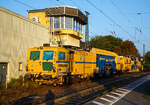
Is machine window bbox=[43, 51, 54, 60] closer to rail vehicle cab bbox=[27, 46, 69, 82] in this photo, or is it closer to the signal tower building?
rail vehicle cab bbox=[27, 46, 69, 82]

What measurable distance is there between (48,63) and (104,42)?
43366 mm

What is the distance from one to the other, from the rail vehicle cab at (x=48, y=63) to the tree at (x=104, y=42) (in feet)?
127

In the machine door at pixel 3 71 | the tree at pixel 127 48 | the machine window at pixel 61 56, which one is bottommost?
the machine door at pixel 3 71

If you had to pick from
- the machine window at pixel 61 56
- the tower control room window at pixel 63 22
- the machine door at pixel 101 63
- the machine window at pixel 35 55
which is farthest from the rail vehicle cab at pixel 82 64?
the tower control room window at pixel 63 22

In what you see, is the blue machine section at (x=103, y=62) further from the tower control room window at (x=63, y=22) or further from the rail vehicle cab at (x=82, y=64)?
the tower control room window at (x=63, y=22)

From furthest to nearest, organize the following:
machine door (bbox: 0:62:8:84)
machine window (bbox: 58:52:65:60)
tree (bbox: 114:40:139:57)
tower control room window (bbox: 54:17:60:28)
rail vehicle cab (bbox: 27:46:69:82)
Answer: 1. tree (bbox: 114:40:139:57)
2. tower control room window (bbox: 54:17:60:28)
3. machine door (bbox: 0:62:8:84)
4. machine window (bbox: 58:52:65:60)
5. rail vehicle cab (bbox: 27:46:69:82)

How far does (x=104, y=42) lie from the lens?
179ft

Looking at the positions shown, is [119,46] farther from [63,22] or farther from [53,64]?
[53,64]

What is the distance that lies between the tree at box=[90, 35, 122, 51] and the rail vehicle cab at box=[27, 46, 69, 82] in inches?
1521

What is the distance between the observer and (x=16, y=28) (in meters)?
15.6

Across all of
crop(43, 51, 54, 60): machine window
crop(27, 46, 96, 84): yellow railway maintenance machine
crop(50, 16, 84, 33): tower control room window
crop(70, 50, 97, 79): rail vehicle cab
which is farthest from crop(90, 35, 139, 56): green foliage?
crop(43, 51, 54, 60): machine window

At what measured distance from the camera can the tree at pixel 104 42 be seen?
52750mm

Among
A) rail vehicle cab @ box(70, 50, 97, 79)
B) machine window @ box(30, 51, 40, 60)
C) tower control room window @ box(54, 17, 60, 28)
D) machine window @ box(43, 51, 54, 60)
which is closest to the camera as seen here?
machine window @ box(43, 51, 54, 60)

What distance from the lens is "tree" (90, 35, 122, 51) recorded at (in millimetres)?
52750
